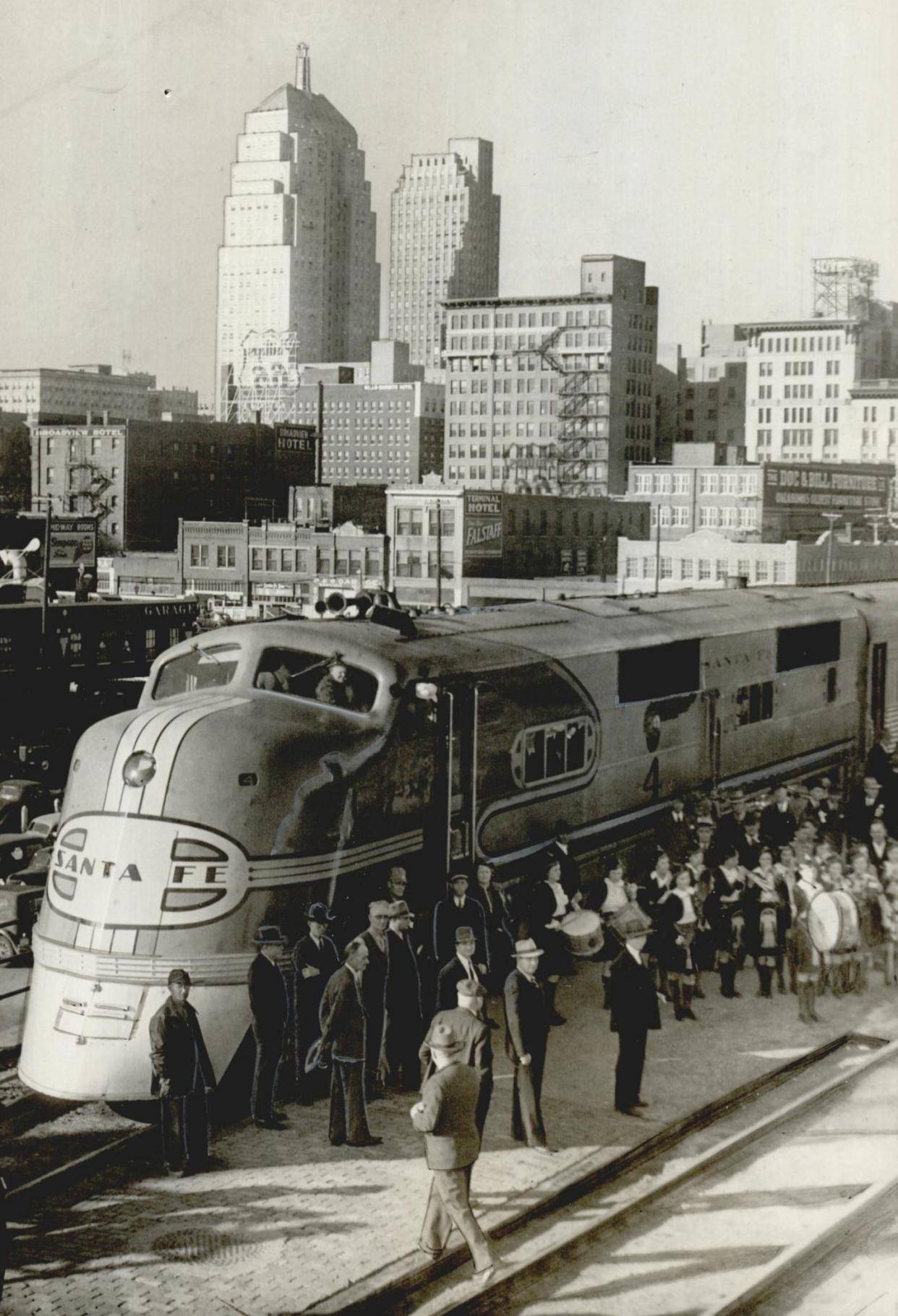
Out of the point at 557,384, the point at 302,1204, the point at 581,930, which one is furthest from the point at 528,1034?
the point at 557,384

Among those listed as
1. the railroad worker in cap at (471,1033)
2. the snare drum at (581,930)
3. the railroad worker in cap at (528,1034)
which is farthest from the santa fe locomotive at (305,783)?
the railroad worker in cap at (471,1033)

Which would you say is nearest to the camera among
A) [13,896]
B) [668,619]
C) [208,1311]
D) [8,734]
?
[208,1311]

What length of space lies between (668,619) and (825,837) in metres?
3.73

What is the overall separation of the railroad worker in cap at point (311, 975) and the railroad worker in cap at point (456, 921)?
1.10 m

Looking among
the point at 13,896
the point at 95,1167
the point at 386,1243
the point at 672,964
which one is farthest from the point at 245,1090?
the point at 13,896

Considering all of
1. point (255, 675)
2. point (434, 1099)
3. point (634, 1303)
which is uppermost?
point (255, 675)

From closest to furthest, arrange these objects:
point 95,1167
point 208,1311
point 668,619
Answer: point 208,1311 → point 95,1167 → point 668,619

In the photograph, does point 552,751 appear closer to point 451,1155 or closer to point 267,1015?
point 267,1015

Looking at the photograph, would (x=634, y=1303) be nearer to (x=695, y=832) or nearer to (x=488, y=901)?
(x=488, y=901)

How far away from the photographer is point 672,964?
14.7 m

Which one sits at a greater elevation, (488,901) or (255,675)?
(255,675)

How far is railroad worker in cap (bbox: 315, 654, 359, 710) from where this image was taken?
13062 millimetres

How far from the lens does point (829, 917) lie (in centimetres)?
1511

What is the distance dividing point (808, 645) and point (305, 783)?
43.4 feet
